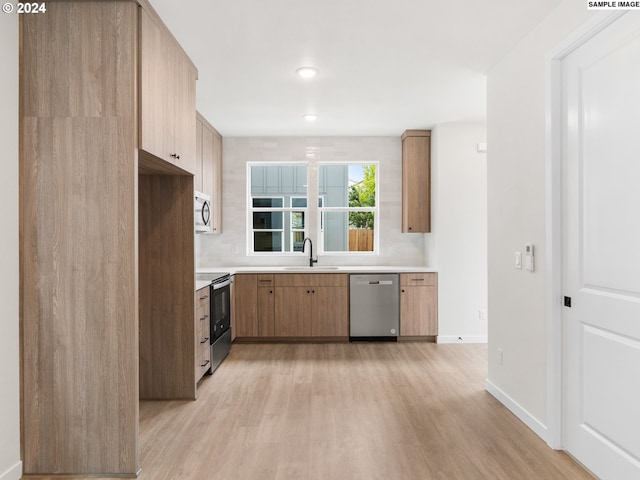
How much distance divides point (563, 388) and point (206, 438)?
215cm

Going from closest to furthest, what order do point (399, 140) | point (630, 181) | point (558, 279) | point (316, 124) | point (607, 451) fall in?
point (630, 181)
point (607, 451)
point (558, 279)
point (316, 124)
point (399, 140)

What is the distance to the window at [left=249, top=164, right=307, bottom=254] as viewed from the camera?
Result: 5.84 metres

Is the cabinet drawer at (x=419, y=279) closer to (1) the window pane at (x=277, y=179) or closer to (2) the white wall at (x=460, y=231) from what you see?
(2) the white wall at (x=460, y=231)

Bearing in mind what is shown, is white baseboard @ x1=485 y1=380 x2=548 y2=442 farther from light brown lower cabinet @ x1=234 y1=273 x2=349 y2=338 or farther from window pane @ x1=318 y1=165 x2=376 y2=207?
window pane @ x1=318 y1=165 x2=376 y2=207

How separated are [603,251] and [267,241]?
14.1 ft

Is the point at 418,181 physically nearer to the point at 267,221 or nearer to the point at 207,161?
the point at 267,221

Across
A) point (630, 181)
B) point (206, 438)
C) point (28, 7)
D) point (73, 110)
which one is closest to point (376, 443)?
point (206, 438)

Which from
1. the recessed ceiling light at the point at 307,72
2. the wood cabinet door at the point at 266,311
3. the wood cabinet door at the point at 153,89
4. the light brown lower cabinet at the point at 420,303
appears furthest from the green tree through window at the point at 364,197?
the wood cabinet door at the point at 153,89

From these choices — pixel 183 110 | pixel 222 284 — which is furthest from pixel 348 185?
pixel 183 110

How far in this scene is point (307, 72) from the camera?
3387mm

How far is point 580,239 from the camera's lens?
2.33m

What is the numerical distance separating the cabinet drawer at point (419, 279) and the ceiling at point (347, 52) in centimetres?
181

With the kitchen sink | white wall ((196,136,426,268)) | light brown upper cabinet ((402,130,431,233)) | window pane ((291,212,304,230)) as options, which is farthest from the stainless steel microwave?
light brown upper cabinet ((402,130,431,233))

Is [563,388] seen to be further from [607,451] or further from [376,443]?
[376,443]
